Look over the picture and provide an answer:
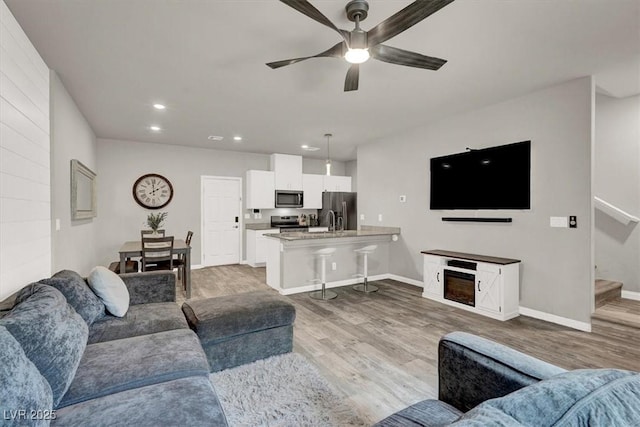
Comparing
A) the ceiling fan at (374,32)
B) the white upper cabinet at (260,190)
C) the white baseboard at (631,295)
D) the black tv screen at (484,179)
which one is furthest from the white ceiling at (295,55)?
the white baseboard at (631,295)

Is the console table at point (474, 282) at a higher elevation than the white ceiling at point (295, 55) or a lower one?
lower

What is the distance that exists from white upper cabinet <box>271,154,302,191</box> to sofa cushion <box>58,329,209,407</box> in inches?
218

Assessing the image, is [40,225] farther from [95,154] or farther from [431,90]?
[431,90]

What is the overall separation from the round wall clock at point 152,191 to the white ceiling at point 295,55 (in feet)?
5.74

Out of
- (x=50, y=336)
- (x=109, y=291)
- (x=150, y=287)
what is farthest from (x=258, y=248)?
(x=50, y=336)

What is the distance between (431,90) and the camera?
11.7 ft

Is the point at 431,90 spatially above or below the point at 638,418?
above

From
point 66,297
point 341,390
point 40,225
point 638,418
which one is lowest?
point 341,390

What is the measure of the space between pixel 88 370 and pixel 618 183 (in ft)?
19.3

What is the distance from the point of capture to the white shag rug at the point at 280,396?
1.85m

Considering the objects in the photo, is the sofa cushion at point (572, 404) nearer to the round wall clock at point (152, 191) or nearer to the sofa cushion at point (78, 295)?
the sofa cushion at point (78, 295)

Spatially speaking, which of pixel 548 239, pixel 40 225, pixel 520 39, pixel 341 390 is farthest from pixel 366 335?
pixel 40 225

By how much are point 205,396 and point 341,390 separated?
45.6 inches

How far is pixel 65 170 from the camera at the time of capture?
350cm
